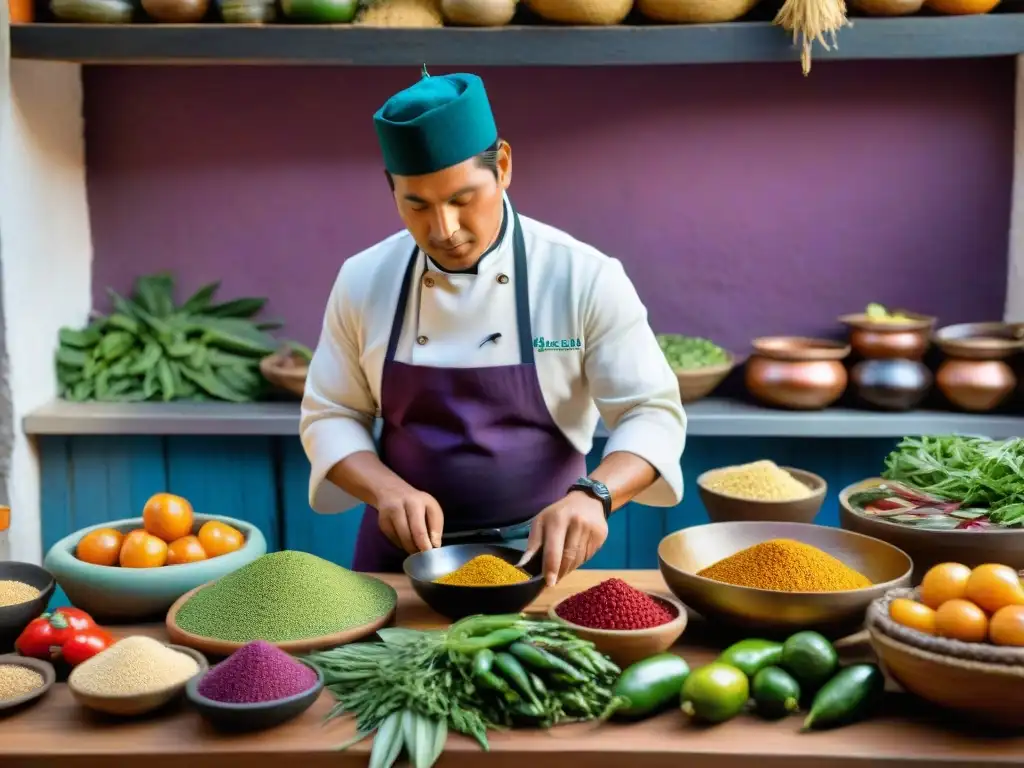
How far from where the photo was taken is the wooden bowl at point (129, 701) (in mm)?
1485

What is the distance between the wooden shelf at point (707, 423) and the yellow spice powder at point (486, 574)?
1.71 meters

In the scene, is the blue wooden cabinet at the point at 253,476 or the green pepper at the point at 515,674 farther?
the blue wooden cabinet at the point at 253,476

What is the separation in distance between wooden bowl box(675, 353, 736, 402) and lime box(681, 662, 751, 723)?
2128mm

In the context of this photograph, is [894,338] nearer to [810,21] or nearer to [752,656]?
[810,21]

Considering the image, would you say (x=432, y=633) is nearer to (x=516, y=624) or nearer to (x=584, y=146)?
(x=516, y=624)

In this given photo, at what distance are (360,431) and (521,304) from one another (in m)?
0.43


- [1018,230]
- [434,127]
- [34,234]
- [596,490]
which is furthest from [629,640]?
[1018,230]

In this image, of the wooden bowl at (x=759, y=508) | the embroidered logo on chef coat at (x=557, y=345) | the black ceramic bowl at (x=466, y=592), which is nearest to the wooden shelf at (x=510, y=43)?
the embroidered logo on chef coat at (x=557, y=345)

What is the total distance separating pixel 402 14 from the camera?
11.1ft

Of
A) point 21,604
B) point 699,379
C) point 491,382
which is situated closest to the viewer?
point 21,604

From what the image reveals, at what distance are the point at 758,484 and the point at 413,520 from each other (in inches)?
35.9

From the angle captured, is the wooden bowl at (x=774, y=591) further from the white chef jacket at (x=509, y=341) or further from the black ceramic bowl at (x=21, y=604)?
the black ceramic bowl at (x=21, y=604)

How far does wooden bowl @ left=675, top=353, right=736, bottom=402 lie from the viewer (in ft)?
11.8

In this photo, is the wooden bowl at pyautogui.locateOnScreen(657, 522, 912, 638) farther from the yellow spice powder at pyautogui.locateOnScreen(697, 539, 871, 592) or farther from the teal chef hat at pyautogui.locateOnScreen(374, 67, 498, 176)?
the teal chef hat at pyautogui.locateOnScreen(374, 67, 498, 176)
